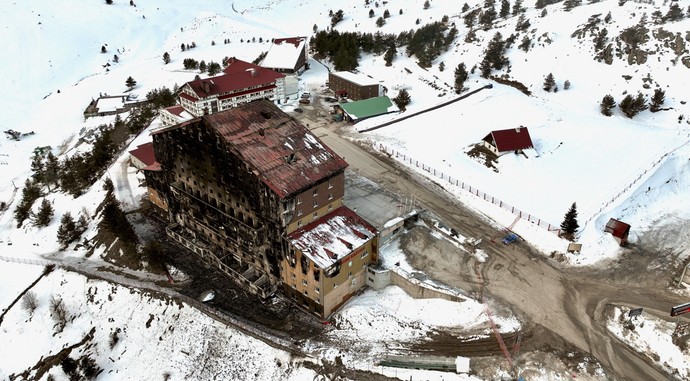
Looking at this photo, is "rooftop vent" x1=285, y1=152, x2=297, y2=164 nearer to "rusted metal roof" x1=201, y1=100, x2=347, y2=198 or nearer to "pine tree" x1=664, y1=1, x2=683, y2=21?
"rusted metal roof" x1=201, y1=100, x2=347, y2=198

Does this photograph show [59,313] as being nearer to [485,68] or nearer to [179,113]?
[179,113]

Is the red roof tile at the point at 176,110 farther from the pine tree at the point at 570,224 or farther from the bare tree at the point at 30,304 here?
the pine tree at the point at 570,224

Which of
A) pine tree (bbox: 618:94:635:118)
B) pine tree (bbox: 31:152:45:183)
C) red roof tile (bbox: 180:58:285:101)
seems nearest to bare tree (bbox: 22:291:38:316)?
pine tree (bbox: 31:152:45:183)

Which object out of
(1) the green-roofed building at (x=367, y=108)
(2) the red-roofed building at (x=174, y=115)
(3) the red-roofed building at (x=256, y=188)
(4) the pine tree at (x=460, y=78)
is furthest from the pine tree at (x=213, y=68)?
(3) the red-roofed building at (x=256, y=188)

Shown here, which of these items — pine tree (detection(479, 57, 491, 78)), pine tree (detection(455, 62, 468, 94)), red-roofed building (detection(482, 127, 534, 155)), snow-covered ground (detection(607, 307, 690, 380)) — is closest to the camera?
snow-covered ground (detection(607, 307, 690, 380))

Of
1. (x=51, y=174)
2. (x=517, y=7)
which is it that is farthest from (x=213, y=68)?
(x=517, y=7)

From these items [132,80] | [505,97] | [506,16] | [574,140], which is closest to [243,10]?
[132,80]
